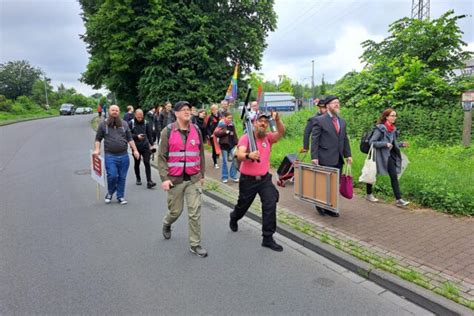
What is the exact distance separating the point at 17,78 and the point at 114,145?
277 feet

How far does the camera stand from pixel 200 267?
417 cm

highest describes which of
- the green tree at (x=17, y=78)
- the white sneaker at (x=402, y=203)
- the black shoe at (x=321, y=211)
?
the green tree at (x=17, y=78)

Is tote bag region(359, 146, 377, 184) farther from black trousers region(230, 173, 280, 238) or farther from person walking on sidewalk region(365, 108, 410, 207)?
black trousers region(230, 173, 280, 238)

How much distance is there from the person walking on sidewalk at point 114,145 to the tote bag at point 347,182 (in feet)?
13.3

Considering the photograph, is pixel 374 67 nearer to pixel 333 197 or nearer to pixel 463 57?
pixel 463 57

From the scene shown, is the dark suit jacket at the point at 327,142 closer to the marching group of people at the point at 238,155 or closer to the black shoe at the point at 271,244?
the marching group of people at the point at 238,155

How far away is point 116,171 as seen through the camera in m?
6.83

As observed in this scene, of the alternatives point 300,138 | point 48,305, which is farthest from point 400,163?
point 300,138

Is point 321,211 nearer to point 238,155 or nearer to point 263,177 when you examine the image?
point 263,177

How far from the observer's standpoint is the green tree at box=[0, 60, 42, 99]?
7338 cm

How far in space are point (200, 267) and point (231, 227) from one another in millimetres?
1328

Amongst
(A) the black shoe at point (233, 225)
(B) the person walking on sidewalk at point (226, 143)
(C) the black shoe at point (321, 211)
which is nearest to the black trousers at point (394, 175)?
(C) the black shoe at point (321, 211)

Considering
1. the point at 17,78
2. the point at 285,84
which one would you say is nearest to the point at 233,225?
the point at 285,84

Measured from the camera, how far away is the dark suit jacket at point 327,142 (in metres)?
5.62
